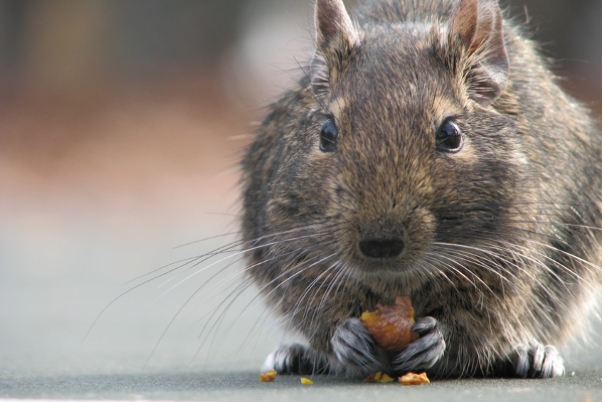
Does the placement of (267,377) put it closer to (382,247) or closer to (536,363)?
(382,247)

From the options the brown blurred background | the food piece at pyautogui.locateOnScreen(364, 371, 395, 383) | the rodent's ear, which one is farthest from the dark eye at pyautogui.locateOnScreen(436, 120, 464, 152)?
the brown blurred background

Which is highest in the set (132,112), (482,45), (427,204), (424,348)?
(482,45)

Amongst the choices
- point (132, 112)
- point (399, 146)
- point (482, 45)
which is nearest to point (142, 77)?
point (132, 112)

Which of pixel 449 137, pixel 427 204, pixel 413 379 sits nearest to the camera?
pixel 427 204

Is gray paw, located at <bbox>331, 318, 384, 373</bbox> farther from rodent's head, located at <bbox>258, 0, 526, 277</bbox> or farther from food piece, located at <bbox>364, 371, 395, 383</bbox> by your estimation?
rodent's head, located at <bbox>258, 0, 526, 277</bbox>

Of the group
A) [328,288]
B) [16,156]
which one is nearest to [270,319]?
[328,288]

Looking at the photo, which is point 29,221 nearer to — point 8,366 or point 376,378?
point 8,366
